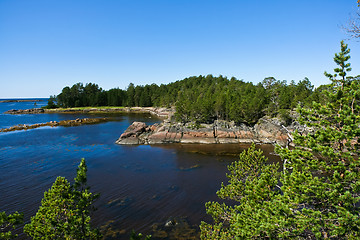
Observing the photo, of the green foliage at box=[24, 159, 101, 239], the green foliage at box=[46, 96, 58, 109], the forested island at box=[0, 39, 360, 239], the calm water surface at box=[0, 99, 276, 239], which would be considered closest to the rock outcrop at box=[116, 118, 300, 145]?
the calm water surface at box=[0, 99, 276, 239]

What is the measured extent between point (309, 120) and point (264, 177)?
3.65 metres

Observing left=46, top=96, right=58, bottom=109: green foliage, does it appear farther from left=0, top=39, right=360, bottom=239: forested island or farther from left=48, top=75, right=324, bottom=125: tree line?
left=0, top=39, right=360, bottom=239: forested island

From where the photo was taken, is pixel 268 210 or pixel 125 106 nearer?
pixel 268 210

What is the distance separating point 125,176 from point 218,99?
147 ft

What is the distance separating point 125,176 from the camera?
33.9 metres

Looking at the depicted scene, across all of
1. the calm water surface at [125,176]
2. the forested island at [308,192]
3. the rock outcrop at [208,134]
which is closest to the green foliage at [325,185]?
the forested island at [308,192]

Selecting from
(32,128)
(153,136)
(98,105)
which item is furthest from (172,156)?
(98,105)

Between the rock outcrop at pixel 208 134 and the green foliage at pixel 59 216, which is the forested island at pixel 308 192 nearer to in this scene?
the green foliage at pixel 59 216

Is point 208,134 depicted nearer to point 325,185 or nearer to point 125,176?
point 125,176

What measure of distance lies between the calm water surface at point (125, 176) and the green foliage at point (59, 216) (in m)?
9.84

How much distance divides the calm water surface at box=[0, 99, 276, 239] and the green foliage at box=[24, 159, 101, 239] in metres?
9.84

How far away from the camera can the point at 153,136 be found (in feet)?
191

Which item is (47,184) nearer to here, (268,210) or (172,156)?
(172,156)

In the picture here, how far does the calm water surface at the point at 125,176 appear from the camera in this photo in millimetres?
22938
